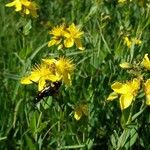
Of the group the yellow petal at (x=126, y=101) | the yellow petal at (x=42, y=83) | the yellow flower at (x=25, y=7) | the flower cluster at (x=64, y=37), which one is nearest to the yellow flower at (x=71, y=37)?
the flower cluster at (x=64, y=37)

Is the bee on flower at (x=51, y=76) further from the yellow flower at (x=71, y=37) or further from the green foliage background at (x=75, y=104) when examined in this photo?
the yellow flower at (x=71, y=37)

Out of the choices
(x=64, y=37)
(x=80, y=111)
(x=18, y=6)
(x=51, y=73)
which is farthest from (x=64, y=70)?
(x=18, y=6)

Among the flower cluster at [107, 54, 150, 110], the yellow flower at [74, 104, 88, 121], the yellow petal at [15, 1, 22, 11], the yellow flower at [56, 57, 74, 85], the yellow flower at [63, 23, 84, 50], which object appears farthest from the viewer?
the yellow petal at [15, 1, 22, 11]

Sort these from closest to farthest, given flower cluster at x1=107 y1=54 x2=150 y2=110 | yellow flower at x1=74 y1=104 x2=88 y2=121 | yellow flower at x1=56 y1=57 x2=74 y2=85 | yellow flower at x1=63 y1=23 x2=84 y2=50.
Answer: flower cluster at x1=107 y1=54 x2=150 y2=110 → yellow flower at x1=56 y1=57 x2=74 y2=85 → yellow flower at x1=74 y1=104 x2=88 y2=121 → yellow flower at x1=63 y1=23 x2=84 y2=50

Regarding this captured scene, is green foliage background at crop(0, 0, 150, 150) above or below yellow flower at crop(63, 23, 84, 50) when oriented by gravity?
below

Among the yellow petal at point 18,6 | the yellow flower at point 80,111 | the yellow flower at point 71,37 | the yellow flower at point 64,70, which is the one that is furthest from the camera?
the yellow petal at point 18,6

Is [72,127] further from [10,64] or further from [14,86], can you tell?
[10,64]

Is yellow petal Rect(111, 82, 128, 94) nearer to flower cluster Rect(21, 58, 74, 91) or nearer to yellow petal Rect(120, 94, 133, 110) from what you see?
yellow petal Rect(120, 94, 133, 110)

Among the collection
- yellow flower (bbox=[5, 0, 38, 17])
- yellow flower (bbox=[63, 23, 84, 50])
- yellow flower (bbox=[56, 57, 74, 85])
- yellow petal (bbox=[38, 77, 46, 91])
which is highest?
yellow flower (bbox=[5, 0, 38, 17])

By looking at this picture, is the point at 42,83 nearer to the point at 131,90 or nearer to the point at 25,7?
the point at 131,90

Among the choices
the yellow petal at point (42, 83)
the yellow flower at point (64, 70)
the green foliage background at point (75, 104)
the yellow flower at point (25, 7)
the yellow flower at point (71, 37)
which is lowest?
the green foliage background at point (75, 104)

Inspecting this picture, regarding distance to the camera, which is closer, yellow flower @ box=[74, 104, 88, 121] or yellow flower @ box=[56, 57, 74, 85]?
yellow flower @ box=[56, 57, 74, 85]

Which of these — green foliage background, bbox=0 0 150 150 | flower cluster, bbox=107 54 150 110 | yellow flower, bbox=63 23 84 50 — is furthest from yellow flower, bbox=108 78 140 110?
yellow flower, bbox=63 23 84 50
